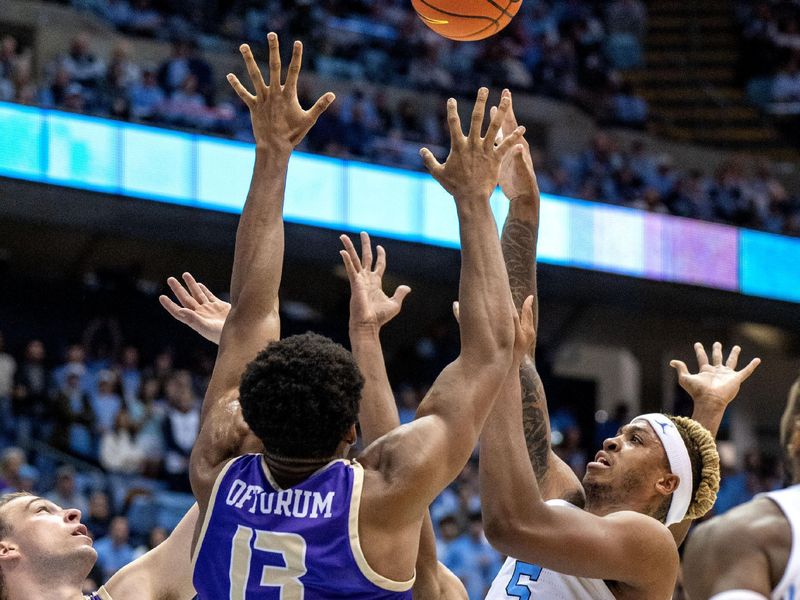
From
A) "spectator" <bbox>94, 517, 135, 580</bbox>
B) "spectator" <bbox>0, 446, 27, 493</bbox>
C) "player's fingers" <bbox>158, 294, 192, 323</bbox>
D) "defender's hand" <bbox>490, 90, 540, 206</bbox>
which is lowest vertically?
"spectator" <bbox>94, 517, 135, 580</bbox>

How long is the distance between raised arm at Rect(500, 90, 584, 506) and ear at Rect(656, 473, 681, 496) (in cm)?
41

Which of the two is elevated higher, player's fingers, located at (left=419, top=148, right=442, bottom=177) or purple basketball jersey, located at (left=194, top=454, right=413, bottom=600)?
player's fingers, located at (left=419, top=148, right=442, bottom=177)

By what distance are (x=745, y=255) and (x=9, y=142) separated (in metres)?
10.2

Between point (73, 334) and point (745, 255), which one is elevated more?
point (745, 255)

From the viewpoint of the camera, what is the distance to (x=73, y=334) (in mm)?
15430

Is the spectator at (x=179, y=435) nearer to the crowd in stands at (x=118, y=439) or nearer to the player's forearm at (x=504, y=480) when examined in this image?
the crowd in stands at (x=118, y=439)

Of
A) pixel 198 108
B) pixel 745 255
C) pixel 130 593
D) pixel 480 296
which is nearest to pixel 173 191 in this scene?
pixel 198 108

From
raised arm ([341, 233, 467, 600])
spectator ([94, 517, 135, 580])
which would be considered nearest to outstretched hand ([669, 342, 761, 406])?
raised arm ([341, 233, 467, 600])

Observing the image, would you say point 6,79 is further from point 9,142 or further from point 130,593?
point 130,593

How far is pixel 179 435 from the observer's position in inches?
500

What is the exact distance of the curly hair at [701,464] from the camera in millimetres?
3963

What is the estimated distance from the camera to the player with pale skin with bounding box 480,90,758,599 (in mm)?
3352

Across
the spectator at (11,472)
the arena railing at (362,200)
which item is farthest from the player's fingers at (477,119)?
the arena railing at (362,200)

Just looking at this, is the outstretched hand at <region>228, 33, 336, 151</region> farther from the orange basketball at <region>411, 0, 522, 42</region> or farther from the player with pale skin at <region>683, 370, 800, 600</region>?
the orange basketball at <region>411, 0, 522, 42</region>
